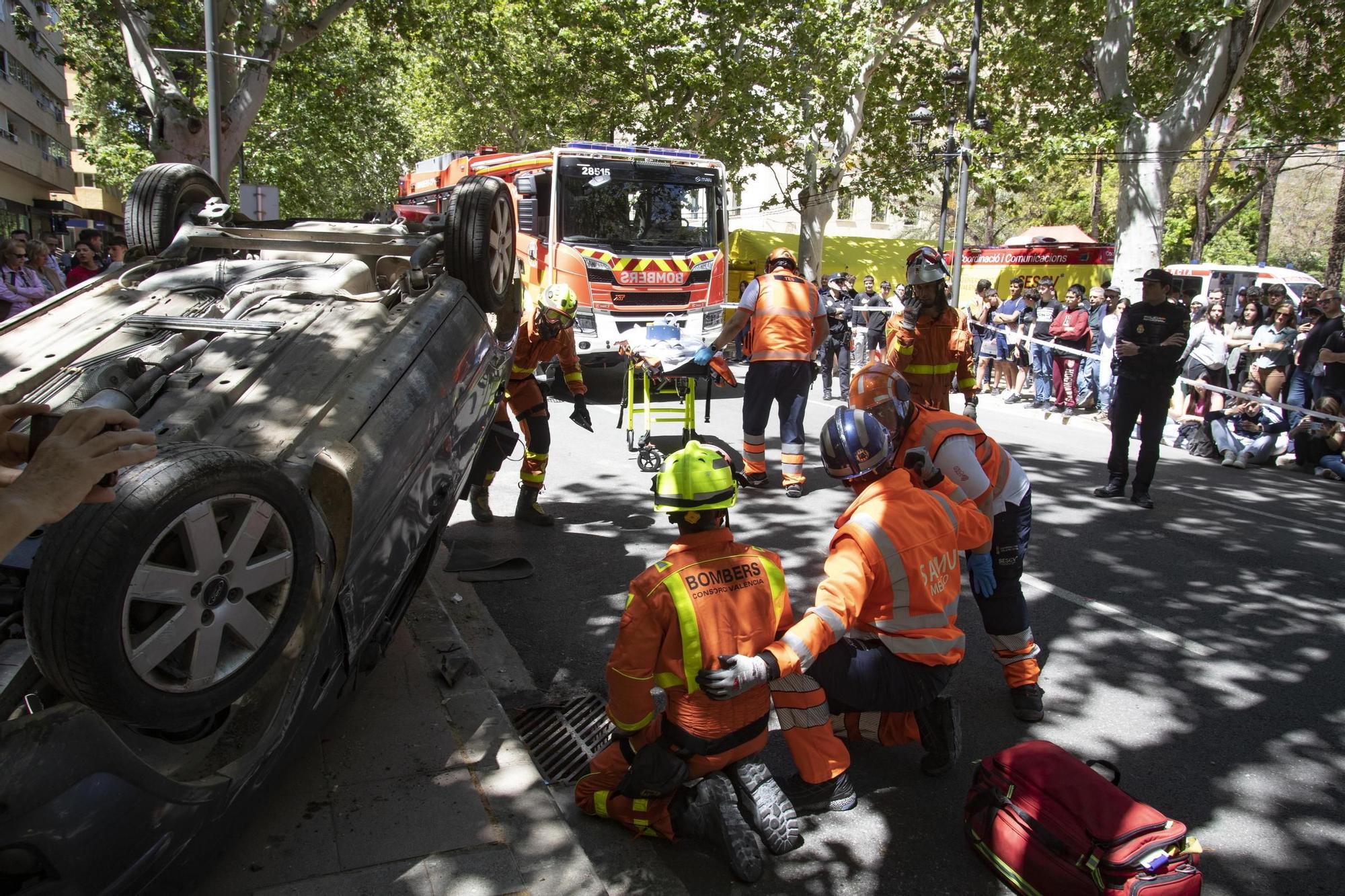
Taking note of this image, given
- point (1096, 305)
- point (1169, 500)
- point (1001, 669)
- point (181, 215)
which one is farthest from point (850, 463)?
point (1096, 305)

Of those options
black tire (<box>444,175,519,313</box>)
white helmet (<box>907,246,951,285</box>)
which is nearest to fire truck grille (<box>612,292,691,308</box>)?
white helmet (<box>907,246,951,285</box>)

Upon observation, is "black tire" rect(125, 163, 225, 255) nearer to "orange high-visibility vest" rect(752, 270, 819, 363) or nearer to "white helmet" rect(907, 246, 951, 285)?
"orange high-visibility vest" rect(752, 270, 819, 363)

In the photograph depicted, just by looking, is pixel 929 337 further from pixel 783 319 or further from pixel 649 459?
pixel 649 459

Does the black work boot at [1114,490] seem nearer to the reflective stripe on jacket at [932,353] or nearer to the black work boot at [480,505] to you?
the reflective stripe on jacket at [932,353]

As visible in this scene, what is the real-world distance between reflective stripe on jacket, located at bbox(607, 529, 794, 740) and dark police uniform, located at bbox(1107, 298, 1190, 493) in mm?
5335

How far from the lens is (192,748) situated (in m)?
2.55

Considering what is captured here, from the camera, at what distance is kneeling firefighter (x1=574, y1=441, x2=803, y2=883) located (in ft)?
9.66

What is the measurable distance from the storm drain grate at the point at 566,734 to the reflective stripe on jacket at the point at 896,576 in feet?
3.64

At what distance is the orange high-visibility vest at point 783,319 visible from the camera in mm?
7375

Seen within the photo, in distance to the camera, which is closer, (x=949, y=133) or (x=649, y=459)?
(x=649, y=459)

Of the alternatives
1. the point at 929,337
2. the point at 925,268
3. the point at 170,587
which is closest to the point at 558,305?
the point at 925,268

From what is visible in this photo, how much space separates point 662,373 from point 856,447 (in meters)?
4.65

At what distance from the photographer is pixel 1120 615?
508 cm

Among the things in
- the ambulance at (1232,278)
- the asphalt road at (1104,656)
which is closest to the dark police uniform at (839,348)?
the asphalt road at (1104,656)
